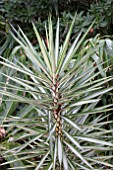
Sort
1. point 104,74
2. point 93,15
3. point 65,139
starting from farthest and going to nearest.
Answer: point 93,15
point 104,74
point 65,139

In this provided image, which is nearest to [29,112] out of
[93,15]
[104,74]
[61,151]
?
[104,74]

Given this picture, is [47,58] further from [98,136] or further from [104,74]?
[104,74]

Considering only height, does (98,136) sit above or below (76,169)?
above

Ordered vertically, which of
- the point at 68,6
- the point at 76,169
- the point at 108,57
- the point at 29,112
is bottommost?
the point at 76,169

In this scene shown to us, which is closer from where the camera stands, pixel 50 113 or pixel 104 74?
pixel 50 113

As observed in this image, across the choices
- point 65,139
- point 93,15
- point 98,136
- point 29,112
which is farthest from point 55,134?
point 93,15

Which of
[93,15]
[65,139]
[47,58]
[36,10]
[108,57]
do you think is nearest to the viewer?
[47,58]

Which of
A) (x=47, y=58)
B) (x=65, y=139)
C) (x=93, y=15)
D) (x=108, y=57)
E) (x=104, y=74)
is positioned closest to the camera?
(x=47, y=58)

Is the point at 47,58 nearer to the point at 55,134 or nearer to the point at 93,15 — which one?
the point at 55,134

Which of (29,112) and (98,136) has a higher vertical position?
(29,112)
